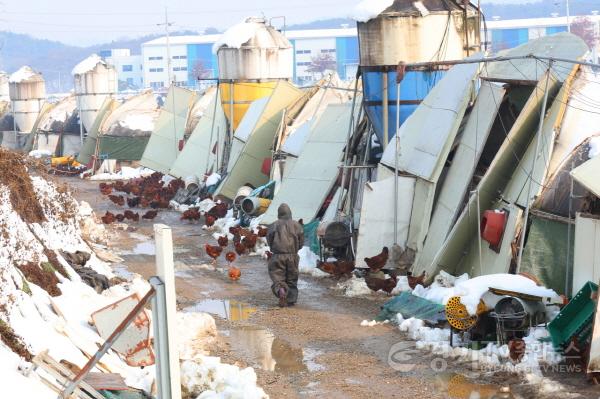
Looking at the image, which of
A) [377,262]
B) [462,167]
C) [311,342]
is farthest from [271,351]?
[462,167]

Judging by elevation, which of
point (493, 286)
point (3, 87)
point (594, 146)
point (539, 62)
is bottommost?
point (493, 286)

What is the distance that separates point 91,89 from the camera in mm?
50062

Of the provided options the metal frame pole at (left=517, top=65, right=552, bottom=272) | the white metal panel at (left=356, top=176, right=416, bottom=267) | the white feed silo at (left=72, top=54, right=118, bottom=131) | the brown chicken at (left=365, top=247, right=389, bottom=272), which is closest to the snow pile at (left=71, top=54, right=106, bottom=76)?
the white feed silo at (left=72, top=54, right=118, bottom=131)

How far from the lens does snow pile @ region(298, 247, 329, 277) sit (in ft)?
62.0

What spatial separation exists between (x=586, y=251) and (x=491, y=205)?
326 cm

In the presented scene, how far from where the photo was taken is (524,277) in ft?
42.0

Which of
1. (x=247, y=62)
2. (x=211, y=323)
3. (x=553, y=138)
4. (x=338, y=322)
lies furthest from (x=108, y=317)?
(x=247, y=62)

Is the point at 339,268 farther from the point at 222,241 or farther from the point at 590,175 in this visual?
the point at 590,175

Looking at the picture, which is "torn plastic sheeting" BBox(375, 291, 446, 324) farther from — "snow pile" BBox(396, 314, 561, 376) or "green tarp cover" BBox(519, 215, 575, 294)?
"green tarp cover" BBox(519, 215, 575, 294)

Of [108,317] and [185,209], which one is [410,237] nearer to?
[108,317]

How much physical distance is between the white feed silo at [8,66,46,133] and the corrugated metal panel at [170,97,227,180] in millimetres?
22641

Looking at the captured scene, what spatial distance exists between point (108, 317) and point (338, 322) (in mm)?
3455

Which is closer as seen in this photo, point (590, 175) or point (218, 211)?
point (590, 175)

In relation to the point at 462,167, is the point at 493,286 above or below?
below
